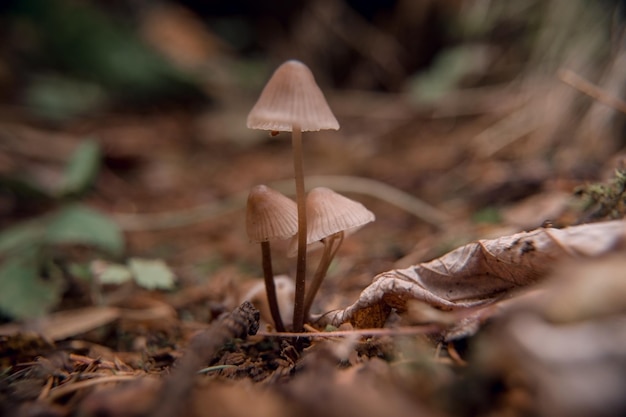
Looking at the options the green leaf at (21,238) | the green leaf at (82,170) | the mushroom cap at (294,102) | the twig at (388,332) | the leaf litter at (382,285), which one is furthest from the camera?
the green leaf at (82,170)

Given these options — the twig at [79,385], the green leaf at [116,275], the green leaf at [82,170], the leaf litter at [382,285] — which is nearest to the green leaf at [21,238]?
the leaf litter at [382,285]

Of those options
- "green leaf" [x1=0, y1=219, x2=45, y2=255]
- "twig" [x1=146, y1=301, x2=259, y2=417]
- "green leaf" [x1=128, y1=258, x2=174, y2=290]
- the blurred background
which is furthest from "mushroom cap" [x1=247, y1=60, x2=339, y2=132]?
"green leaf" [x1=0, y1=219, x2=45, y2=255]

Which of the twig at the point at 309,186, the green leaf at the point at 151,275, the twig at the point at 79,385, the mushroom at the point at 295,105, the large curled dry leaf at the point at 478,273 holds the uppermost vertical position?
the twig at the point at 309,186

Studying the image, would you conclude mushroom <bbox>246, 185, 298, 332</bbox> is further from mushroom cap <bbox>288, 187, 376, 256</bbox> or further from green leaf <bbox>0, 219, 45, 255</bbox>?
green leaf <bbox>0, 219, 45, 255</bbox>

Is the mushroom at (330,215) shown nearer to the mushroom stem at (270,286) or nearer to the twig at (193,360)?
the mushroom stem at (270,286)

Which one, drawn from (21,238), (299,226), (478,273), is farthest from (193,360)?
(21,238)

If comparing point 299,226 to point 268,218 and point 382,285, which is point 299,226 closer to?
point 268,218
